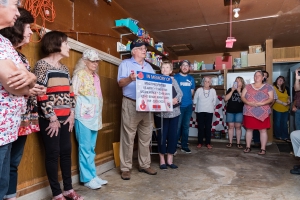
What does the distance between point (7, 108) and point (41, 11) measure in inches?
50.4

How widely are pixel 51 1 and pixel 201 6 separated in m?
2.27

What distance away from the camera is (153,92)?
2.43 m

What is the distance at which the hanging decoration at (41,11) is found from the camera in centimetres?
180

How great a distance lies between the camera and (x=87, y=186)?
213cm

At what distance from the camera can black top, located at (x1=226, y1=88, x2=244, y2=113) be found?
4070 millimetres

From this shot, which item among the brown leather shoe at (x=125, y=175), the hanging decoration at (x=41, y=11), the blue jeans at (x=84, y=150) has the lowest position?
the brown leather shoe at (x=125, y=175)

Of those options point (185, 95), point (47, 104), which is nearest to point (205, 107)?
point (185, 95)

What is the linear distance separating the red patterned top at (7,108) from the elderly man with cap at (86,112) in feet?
3.31

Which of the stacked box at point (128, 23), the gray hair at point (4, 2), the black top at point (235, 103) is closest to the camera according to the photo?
the gray hair at point (4, 2)

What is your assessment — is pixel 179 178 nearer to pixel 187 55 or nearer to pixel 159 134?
pixel 159 134

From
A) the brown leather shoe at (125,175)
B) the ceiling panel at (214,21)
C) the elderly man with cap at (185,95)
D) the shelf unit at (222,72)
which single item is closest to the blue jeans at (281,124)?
the shelf unit at (222,72)

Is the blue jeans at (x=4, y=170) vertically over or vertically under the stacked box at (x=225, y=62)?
under

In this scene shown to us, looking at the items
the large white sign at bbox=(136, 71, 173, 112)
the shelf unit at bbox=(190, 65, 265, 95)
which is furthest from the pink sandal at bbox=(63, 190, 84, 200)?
the shelf unit at bbox=(190, 65, 265, 95)

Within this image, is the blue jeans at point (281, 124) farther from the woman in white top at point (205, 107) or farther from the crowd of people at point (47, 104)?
the crowd of people at point (47, 104)
